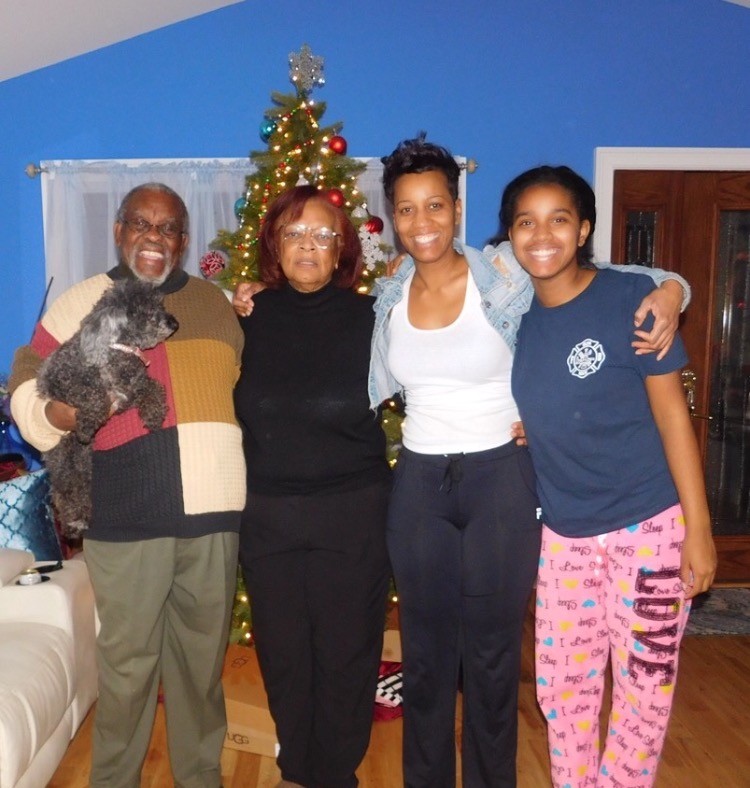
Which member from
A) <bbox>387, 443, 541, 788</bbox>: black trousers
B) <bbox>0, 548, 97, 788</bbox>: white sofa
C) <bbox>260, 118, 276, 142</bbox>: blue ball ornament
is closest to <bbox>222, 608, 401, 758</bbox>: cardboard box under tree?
<bbox>0, 548, 97, 788</bbox>: white sofa

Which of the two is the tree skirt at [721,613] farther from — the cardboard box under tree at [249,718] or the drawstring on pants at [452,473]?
the drawstring on pants at [452,473]

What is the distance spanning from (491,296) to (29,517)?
6.51 ft

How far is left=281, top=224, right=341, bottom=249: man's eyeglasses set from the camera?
2.12 metres

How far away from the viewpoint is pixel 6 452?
3.95 metres

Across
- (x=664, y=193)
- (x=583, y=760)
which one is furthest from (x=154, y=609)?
(x=664, y=193)

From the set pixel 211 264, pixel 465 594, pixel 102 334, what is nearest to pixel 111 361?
pixel 102 334

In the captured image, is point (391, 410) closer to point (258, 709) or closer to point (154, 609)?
point (258, 709)

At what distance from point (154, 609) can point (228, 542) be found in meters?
0.24

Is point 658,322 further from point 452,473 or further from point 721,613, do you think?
point 721,613

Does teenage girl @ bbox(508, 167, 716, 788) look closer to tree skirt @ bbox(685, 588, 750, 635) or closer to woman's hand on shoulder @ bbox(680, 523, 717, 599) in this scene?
woman's hand on shoulder @ bbox(680, 523, 717, 599)

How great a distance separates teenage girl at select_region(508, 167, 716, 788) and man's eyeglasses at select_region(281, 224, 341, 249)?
51cm

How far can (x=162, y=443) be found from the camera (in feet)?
6.42

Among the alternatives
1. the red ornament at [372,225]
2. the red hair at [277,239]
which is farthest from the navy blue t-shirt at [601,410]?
the red ornament at [372,225]

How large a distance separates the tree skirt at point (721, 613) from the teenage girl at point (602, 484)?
81.0 inches
